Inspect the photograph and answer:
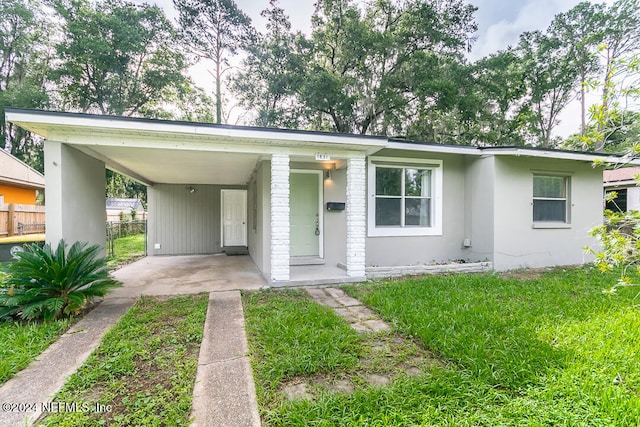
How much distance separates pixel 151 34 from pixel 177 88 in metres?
2.70

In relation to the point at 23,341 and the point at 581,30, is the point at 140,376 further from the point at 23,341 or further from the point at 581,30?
the point at 581,30

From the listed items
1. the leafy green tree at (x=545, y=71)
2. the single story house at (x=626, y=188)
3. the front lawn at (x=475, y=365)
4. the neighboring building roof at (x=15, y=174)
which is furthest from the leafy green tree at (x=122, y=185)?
the leafy green tree at (x=545, y=71)

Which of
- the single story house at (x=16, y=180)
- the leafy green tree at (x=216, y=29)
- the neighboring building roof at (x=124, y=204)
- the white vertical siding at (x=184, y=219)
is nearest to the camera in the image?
the white vertical siding at (x=184, y=219)

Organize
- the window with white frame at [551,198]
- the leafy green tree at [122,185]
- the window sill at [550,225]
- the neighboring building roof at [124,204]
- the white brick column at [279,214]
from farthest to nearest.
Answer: the neighboring building roof at [124,204] < the leafy green tree at [122,185] < the window with white frame at [551,198] < the window sill at [550,225] < the white brick column at [279,214]

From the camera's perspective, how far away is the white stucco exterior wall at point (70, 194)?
3.79 metres

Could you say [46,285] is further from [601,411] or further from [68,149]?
[601,411]

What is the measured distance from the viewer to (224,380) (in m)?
2.13

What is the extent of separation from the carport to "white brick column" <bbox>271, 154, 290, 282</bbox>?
0.06 ft

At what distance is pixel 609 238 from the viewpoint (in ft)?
7.99

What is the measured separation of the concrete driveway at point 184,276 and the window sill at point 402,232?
2603 mm

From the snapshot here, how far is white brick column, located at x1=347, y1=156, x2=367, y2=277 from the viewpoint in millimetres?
5141

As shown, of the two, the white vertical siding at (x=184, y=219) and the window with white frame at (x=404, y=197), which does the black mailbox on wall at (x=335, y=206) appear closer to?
the window with white frame at (x=404, y=197)

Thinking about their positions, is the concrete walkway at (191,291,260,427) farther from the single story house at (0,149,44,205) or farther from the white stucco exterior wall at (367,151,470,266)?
the single story house at (0,149,44,205)

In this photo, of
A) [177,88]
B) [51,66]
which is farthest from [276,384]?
[51,66]
